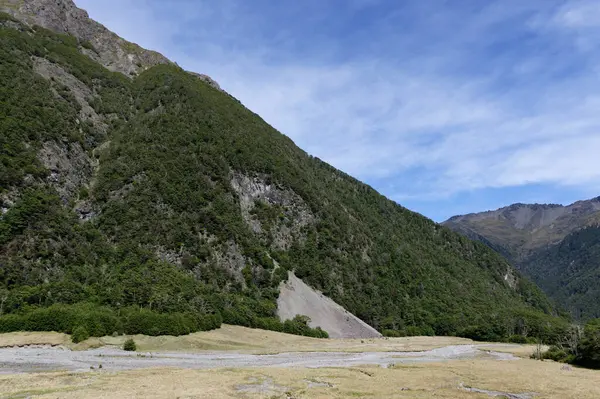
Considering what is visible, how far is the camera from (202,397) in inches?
1169

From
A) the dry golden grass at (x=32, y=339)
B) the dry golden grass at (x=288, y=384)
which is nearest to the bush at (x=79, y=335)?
the dry golden grass at (x=32, y=339)

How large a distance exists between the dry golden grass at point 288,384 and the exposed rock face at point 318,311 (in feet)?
213

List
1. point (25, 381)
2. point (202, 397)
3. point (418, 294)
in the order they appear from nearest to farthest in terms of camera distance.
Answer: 1. point (202, 397)
2. point (25, 381)
3. point (418, 294)

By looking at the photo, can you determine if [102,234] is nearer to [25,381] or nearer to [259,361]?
[259,361]

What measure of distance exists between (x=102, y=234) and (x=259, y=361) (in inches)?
2415

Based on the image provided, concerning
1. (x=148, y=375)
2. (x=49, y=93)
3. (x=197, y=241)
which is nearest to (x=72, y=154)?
(x=49, y=93)

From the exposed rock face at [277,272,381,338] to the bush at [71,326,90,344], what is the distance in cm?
5258

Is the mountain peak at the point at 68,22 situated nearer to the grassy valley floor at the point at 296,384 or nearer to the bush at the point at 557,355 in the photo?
the grassy valley floor at the point at 296,384

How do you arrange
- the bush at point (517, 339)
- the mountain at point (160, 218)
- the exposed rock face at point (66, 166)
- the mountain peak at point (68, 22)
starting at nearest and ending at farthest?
the mountain at point (160, 218) → the exposed rock face at point (66, 166) → the bush at point (517, 339) → the mountain peak at point (68, 22)

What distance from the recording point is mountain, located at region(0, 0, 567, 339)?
8419cm

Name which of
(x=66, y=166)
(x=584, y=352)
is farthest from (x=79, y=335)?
(x=584, y=352)

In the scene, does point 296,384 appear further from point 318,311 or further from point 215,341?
point 318,311

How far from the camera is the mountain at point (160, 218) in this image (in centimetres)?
8419

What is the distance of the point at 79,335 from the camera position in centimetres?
6312
